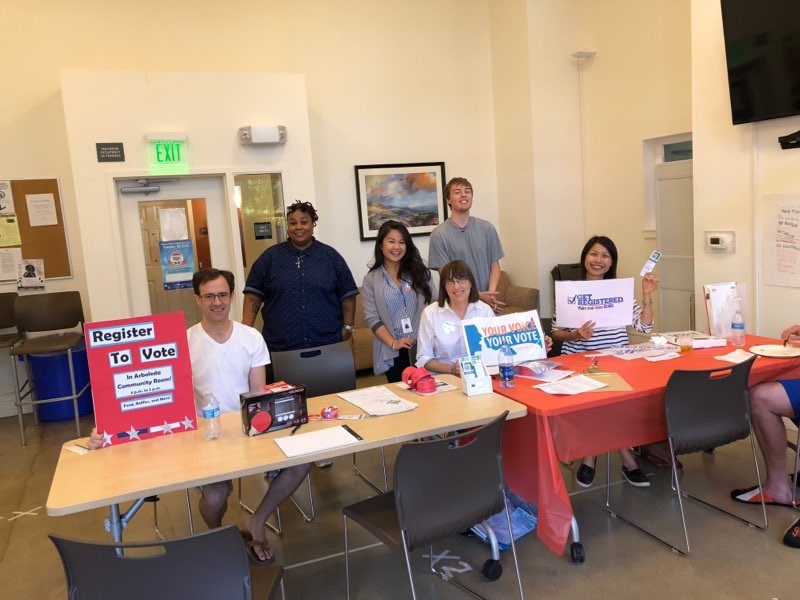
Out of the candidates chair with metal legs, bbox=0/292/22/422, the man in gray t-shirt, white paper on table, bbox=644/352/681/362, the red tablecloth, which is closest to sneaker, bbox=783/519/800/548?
the red tablecloth

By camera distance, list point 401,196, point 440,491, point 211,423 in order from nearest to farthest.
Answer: point 440,491 < point 211,423 < point 401,196

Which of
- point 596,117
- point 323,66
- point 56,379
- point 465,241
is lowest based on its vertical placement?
point 56,379

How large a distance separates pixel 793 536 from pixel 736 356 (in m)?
0.90

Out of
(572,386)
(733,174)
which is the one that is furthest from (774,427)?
(733,174)

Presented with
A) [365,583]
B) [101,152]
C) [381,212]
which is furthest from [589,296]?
[101,152]

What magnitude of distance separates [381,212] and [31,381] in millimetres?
3701

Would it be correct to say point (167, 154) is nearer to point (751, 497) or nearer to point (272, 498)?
point (272, 498)

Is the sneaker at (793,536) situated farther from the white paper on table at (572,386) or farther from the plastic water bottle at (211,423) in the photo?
the plastic water bottle at (211,423)

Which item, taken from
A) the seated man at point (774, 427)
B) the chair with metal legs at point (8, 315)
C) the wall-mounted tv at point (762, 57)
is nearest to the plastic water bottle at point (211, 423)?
the seated man at point (774, 427)

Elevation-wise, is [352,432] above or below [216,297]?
below

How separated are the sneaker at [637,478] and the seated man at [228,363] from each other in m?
1.86

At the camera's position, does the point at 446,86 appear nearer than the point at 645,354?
No

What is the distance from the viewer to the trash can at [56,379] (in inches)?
211

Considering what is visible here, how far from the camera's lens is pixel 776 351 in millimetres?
3260
